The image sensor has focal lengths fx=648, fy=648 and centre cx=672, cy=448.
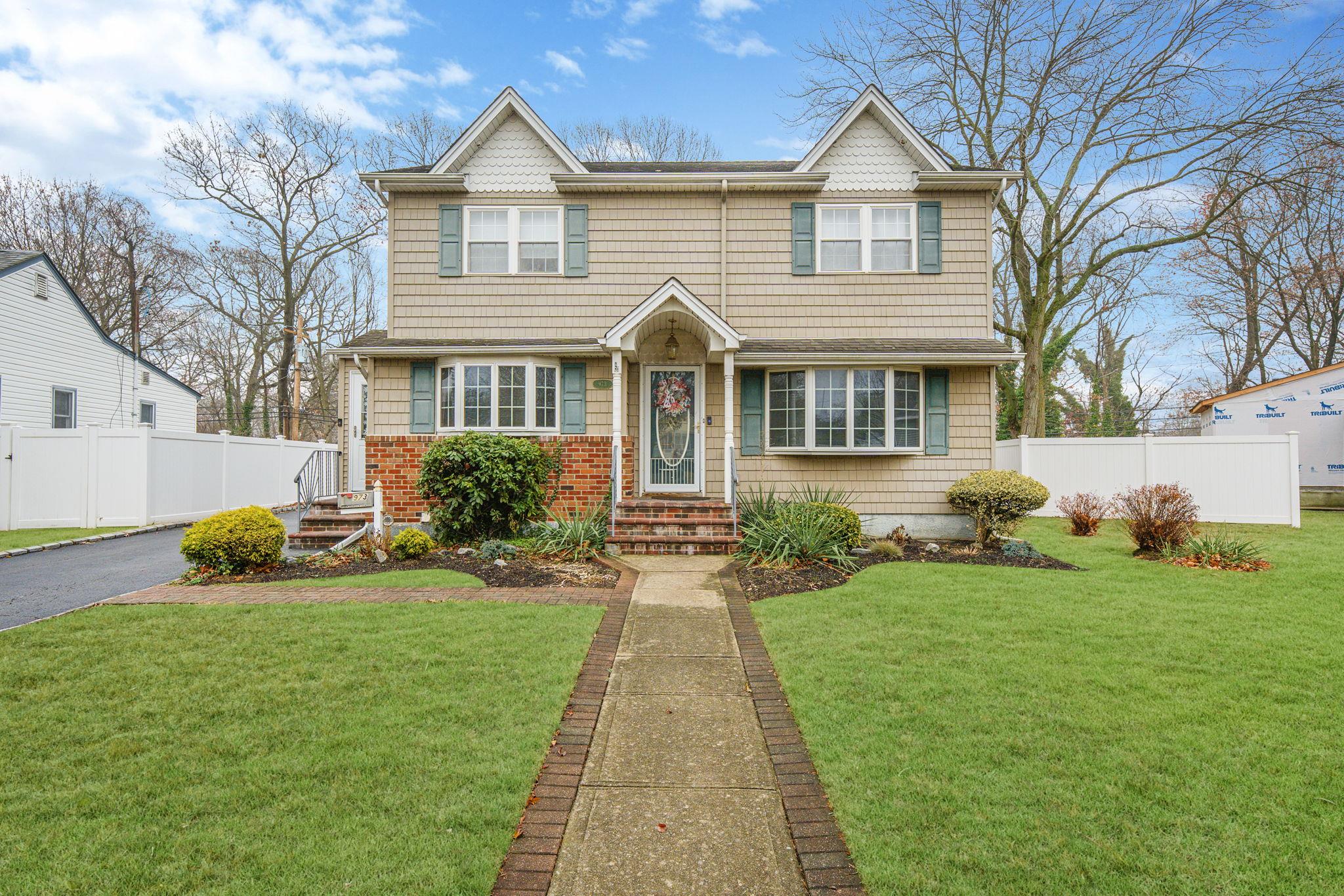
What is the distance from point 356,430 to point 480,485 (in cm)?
478

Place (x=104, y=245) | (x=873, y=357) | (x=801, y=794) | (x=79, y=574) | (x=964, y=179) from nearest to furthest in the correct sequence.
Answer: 1. (x=801, y=794)
2. (x=79, y=574)
3. (x=873, y=357)
4. (x=964, y=179)
5. (x=104, y=245)

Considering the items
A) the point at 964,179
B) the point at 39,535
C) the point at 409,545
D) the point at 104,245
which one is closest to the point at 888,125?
the point at 964,179

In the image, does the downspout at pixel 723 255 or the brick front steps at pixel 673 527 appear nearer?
the brick front steps at pixel 673 527

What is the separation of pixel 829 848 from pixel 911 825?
1.33ft

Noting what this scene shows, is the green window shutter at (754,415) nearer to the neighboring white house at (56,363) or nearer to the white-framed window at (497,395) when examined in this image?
the white-framed window at (497,395)

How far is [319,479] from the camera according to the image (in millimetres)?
13211

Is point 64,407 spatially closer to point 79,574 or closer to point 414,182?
point 79,574

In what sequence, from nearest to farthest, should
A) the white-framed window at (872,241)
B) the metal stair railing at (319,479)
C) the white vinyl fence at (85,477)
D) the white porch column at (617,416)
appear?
the white porch column at (617,416), the white-framed window at (872,241), the metal stair railing at (319,479), the white vinyl fence at (85,477)

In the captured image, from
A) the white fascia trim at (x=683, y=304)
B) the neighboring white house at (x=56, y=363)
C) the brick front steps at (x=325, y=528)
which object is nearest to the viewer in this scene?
the white fascia trim at (x=683, y=304)

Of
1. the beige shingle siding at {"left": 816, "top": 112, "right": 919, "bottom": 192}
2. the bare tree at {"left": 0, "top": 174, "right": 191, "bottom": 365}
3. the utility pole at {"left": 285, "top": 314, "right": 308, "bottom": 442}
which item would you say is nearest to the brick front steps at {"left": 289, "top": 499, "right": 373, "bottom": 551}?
the beige shingle siding at {"left": 816, "top": 112, "right": 919, "bottom": 192}

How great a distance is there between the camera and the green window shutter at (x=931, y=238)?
1169 cm

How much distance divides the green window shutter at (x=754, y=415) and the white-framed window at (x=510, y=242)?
410cm

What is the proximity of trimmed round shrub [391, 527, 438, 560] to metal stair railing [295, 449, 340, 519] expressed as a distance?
3.14 meters

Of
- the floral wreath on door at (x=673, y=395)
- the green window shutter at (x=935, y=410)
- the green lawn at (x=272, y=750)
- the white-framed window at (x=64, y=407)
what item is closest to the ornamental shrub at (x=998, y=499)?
the green window shutter at (x=935, y=410)
